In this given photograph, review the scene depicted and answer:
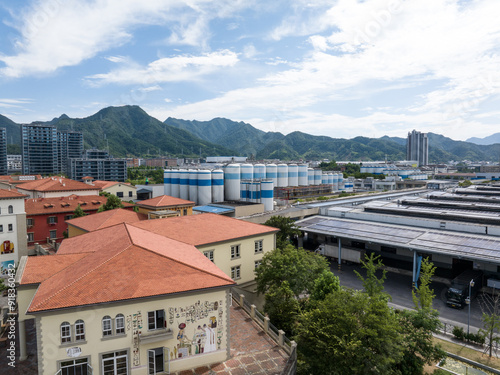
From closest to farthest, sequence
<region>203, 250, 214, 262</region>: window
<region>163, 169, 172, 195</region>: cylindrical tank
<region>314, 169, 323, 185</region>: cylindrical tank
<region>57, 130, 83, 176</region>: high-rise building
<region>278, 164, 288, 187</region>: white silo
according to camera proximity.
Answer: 1. <region>203, 250, 214, 262</region>: window
2. <region>163, 169, 172, 195</region>: cylindrical tank
3. <region>278, 164, 288, 187</region>: white silo
4. <region>314, 169, 323, 185</region>: cylindrical tank
5. <region>57, 130, 83, 176</region>: high-rise building

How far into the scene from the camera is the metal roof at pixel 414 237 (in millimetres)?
38406

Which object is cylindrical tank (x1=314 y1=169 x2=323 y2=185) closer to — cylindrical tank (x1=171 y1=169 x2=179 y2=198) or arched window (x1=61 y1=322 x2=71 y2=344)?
cylindrical tank (x1=171 y1=169 x2=179 y2=198)

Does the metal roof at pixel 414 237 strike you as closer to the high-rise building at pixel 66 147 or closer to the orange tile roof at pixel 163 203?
the orange tile roof at pixel 163 203

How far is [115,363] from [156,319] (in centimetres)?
319

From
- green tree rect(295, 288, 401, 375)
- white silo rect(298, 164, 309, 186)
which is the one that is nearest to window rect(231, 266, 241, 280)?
green tree rect(295, 288, 401, 375)

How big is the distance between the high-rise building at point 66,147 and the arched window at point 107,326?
169961mm

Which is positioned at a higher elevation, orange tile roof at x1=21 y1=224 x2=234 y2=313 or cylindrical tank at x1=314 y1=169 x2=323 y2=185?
cylindrical tank at x1=314 y1=169 x2=323 y2=185

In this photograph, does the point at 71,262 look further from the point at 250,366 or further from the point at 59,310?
the point at 250,366

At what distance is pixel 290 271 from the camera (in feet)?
97.1

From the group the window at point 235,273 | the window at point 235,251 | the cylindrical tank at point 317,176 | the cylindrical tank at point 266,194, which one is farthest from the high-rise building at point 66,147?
the window at point 235,273

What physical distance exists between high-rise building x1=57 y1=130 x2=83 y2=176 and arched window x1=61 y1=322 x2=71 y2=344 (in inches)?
6675

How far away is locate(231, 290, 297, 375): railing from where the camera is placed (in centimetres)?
2084

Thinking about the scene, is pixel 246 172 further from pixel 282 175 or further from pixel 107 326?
pixel 107 326

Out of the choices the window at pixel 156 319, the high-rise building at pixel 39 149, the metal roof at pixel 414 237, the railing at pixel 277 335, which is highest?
the high-rise building at pixel 39 149
